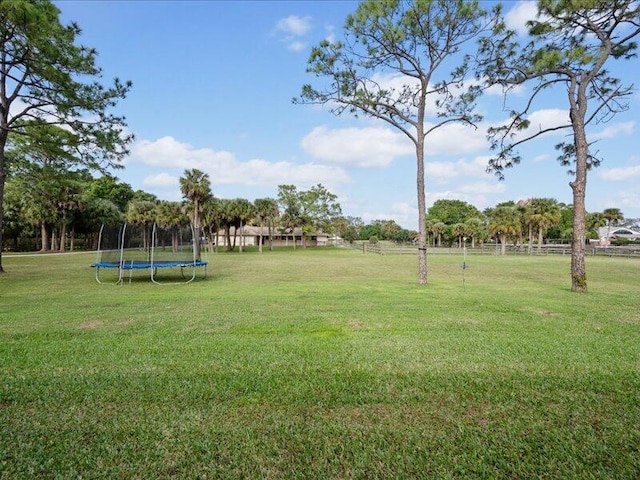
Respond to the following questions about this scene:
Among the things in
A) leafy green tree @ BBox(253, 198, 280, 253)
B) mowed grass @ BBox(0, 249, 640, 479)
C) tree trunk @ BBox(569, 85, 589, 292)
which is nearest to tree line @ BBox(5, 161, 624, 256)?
leafy green tree @ BBox(253, 198, 280, 253)

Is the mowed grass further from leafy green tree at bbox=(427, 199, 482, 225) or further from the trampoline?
leafy green tree at bbox=(427, 199, 482, 225)

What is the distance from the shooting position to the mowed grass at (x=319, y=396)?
2.49 m

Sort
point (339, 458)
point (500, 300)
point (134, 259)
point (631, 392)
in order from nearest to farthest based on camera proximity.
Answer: point (339, 458) < point (631, 392) < point (500, 300) < point (134, 259)

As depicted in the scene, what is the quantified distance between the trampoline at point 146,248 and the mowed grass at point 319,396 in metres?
6.54

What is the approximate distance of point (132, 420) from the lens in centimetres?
300

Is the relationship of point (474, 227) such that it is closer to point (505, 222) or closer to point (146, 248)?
point (505, 222)

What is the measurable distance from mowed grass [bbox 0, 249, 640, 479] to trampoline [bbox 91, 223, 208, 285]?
654 centimetres

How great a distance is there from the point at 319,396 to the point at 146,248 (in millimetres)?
13222

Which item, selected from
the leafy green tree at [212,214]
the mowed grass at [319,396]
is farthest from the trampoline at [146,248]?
the leafy green tree at [212,214]

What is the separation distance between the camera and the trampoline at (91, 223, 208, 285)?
13383 millimetres

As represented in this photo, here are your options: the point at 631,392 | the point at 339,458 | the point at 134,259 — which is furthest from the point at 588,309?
the point at 134,259

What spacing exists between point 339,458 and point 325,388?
3.61ft

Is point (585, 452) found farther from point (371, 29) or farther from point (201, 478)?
point (371, 29)

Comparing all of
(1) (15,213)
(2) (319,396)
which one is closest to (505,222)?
(2) (319,396)
